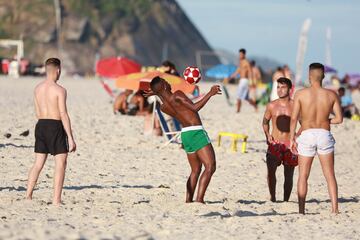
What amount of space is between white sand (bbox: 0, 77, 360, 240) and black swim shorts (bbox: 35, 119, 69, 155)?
525mm

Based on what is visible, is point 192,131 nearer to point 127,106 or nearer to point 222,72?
point 127,106

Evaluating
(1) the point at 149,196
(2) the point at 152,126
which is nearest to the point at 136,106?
(2) the point at 152,126

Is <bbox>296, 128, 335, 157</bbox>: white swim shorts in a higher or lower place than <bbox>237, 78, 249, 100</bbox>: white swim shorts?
lower

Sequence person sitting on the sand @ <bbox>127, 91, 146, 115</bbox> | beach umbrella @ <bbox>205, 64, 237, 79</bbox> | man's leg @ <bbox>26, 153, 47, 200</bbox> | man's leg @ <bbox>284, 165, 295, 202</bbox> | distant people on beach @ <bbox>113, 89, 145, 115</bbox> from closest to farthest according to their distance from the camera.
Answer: man's leg @ <bbox>26, 153, 47, 200</bbox> → man's leg @ <bbox>284, 165, 295, 202</bbox> → person sitting on the sand @ <bbox>127, 91, 146, 115</bbox> → distant people on beach @ <bbox>113, 89, 145, 115</bbox> → beach umbrella @ <bbox>205, 64, 237, 79</bbox>

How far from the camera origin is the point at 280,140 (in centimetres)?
962

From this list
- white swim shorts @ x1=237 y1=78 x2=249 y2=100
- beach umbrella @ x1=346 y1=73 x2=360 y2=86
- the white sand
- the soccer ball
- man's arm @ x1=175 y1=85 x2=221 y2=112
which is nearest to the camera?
the white sand

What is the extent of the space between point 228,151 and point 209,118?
6.10m

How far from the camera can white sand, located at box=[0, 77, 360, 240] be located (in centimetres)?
704

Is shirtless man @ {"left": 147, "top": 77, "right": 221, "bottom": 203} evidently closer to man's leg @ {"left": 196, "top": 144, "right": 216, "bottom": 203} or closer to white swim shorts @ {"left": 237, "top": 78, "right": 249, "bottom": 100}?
man's leg @ {"left": 196, "top": 144, "right": 216, "bottom": 203}

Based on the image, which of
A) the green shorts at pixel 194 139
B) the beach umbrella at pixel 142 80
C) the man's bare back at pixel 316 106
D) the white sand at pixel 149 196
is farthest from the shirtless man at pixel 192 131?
the beach umbrella at pixel 142 80

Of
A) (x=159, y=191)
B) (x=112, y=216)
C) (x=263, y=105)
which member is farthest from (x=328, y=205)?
(x=263, y=105)

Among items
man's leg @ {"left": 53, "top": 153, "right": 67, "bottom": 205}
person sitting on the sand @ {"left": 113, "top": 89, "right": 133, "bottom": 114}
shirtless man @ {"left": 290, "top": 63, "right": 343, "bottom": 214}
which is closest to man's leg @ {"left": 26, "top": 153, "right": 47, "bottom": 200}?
man's leg @ {"left": 53, "top": 153, "right": 67, "bottom": 205}

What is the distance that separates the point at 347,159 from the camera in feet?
52.1

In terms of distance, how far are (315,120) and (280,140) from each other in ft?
4.21
